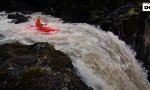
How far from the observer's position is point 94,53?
29.8 feet

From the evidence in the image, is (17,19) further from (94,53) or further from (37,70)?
(37,70)

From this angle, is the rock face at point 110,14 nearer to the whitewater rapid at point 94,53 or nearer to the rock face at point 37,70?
the whitewater rapid at point 94,53

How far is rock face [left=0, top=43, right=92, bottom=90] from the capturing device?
605cm

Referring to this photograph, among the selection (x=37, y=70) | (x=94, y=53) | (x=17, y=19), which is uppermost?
(x=37, y=70)

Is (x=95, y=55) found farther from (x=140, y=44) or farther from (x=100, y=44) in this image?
(x=140, y=44)

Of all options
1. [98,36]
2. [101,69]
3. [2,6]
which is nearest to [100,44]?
[98,36]

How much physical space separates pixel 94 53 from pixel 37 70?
3028 millimetres

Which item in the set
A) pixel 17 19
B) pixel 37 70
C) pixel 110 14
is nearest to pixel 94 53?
pixel 37 70

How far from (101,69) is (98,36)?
307 centimetres

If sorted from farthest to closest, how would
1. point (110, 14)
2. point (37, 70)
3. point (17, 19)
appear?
point (17, 19) < point (110, 14) < point (37, 70)

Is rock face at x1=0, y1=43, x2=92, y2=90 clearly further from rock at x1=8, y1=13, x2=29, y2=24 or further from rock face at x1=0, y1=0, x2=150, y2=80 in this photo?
rock at x1=8, y1=13, x2=29, y2=24

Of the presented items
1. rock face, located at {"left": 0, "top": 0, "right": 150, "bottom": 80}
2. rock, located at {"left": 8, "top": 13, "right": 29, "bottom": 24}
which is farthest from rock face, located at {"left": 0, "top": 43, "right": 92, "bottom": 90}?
rock, located at {"left": 8, "top": 13, "right": 29, "bottom": 24}

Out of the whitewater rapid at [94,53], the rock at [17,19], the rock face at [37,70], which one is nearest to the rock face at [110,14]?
the whitewater rapid at [94,53]

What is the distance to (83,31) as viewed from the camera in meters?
11.8
